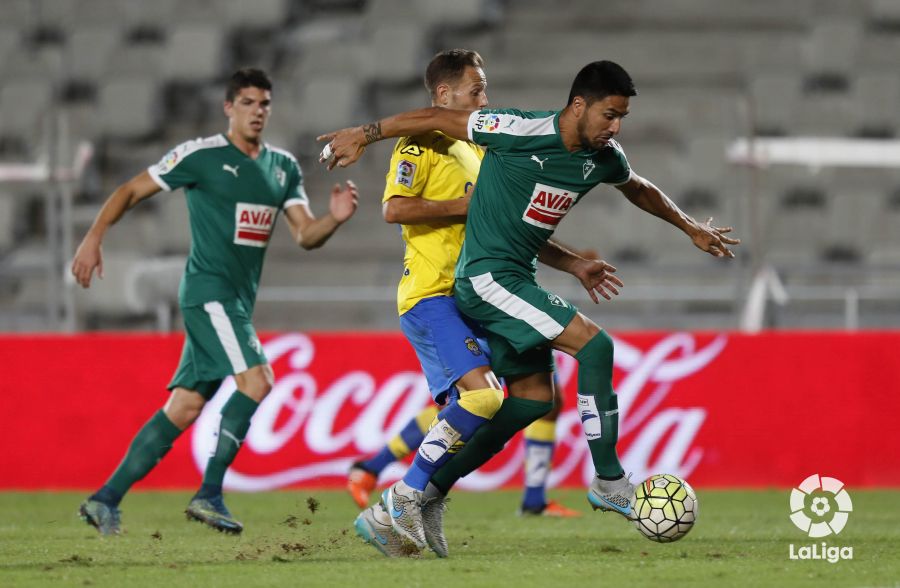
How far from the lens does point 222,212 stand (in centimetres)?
700

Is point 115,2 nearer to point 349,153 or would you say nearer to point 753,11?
point 753,11

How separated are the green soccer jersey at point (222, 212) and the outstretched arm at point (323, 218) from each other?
0.41 ft

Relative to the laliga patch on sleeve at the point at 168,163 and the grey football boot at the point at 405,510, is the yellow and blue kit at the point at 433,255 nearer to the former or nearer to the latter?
the grey football boot at the point at 405,510

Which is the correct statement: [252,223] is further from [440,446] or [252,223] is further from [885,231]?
[885,231]

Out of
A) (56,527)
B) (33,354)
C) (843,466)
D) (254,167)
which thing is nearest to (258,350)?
(254,167)

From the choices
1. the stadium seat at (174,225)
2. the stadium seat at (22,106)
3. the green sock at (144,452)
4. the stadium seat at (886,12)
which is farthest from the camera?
the stadium seat at (886,12)

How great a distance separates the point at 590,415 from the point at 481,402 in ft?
1.44

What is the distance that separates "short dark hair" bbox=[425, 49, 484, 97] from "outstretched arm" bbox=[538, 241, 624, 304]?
2.86 ft

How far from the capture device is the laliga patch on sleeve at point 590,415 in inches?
214

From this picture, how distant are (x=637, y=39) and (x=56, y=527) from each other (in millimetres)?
10284

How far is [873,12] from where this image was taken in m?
15.4

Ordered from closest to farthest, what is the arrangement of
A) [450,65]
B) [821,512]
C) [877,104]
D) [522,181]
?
[522,181] → [450,65] → [821,512] → [877,104]

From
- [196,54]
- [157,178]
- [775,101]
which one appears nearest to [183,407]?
[157,178]

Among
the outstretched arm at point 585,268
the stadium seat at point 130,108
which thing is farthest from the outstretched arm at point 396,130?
the stadium seat at point 130,108
